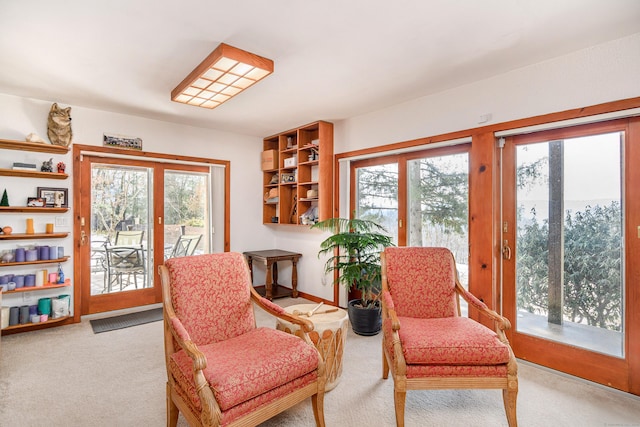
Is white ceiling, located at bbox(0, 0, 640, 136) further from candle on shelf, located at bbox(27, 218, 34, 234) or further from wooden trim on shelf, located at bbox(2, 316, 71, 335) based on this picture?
wooden trim on shelf, located at bbox(2, 316, 71, 335)

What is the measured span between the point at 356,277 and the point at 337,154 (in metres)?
1.66

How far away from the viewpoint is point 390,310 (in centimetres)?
202

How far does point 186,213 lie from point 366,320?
273 centimetres

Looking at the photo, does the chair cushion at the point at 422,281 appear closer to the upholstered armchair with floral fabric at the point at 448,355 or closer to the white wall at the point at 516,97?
the upholstered armchair with floral fabric at the point at 448,355

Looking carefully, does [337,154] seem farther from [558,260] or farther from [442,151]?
[558,260]

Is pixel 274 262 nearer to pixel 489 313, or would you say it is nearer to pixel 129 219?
pixel 129 219

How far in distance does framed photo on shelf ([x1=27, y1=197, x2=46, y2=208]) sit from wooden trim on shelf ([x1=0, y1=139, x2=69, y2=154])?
50 centimetres

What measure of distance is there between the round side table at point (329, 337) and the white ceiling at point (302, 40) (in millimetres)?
1878

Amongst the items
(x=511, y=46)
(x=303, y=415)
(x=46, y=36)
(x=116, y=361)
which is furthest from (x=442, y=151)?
(x=116, y=361)

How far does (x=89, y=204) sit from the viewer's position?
361 cm

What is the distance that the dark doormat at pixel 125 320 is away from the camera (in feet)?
11.0

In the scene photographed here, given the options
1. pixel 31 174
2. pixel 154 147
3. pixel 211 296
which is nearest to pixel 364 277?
pixel 211 296

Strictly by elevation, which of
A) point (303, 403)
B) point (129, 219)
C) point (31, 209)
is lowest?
point (303, 403)

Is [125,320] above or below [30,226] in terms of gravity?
below
